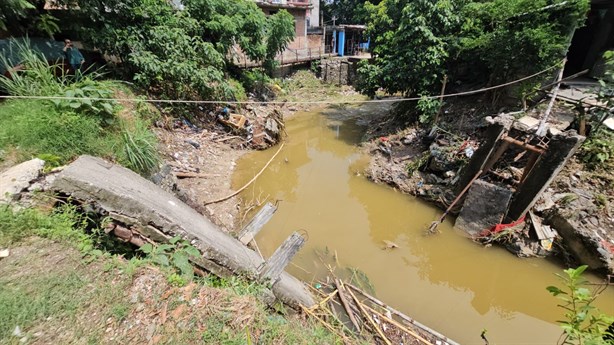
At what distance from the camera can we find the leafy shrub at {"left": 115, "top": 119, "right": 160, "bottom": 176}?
13.3 ft

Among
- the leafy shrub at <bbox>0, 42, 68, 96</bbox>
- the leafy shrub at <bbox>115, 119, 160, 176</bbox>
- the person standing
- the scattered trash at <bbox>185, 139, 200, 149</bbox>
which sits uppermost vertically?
the person standing

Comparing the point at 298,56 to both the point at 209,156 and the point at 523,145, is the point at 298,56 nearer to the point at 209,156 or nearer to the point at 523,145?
the point at 209,156

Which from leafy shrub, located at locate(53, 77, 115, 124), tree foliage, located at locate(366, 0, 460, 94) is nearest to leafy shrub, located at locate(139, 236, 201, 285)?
leafy shrub, located at locate(53, 77, 115, 124)

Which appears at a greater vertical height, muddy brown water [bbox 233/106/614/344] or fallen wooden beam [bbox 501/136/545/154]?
fallen wooden beam [bbox 501/136/545/154]

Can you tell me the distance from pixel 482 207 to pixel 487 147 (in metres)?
1.23

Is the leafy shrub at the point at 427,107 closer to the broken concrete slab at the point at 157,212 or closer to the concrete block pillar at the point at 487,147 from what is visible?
the concrete block pillar at the point at 487,147

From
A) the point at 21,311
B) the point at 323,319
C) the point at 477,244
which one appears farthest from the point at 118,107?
the point at 477,244

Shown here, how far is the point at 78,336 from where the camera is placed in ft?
5.59

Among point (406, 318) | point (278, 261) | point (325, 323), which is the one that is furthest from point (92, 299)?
point (406, 318)

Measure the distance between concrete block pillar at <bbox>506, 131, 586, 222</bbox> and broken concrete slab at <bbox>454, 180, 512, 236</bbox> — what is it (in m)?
0.31

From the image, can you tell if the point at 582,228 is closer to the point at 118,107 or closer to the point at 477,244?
the point at 477,244

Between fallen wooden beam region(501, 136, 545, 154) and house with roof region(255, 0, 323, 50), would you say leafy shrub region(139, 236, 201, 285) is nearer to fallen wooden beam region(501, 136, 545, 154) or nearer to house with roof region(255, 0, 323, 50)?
fallen wooden beam region(501, 136, 545, 154)

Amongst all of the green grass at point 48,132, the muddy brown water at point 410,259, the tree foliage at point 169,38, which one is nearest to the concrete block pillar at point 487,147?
the muddy brown water at point 410,259

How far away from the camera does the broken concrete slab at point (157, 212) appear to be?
245cm
